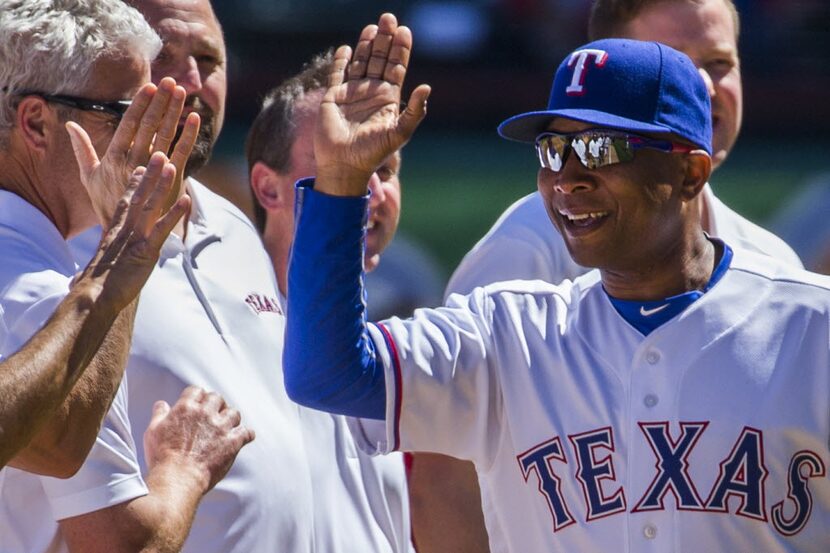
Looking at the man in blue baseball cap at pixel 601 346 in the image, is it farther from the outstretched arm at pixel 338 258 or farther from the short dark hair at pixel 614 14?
the short dark hair at pixel 614 14

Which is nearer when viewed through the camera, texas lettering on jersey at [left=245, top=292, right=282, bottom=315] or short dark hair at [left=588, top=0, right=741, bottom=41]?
texas lettering on jersey at [left=245, top=292, right=282, bottom=315]

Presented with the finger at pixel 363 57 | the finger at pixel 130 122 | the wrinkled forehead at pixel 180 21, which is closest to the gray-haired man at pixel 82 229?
the finger at pixel 130 122

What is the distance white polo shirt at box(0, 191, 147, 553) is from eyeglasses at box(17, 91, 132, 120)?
21cm

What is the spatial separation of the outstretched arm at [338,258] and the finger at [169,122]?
0.88ft

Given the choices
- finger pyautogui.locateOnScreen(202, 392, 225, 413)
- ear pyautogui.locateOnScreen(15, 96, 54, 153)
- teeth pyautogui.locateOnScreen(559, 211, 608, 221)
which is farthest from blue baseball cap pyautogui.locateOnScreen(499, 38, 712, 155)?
ear pyautogui.locateOnScreen(15, 96, 54, 153)

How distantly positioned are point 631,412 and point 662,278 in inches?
11.3

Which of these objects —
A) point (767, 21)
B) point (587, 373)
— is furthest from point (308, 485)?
point (767, 21)

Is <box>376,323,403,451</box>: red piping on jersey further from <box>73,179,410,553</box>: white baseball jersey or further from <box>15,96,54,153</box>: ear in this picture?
<box>15,96,54,153</box>: ear

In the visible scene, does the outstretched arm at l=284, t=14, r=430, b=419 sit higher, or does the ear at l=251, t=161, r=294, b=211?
the outstretched arm at l=284, t=14, r=430, b=419

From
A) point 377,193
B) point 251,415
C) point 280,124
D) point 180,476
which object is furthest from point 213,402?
point 280,124

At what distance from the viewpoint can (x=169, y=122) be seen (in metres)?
2.53

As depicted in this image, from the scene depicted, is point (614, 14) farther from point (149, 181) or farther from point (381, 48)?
point (149, 181)

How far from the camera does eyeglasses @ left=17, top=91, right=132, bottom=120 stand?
266 centimetres

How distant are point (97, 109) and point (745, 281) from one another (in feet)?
4.14
